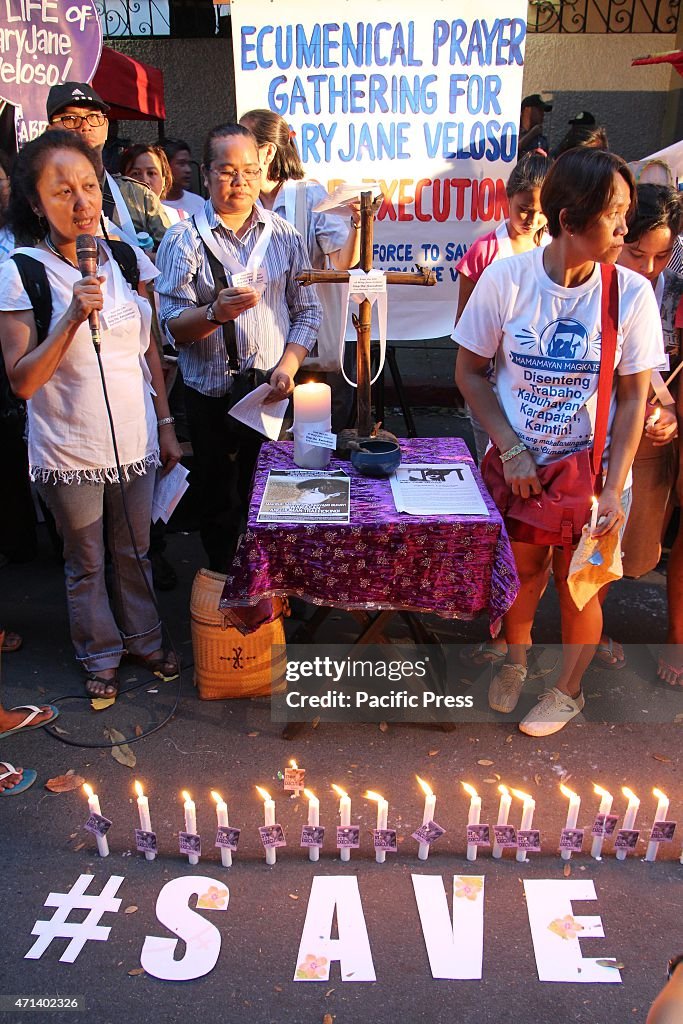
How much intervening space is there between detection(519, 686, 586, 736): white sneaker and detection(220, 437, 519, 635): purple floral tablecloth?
76 centimetres

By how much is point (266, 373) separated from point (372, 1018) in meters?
2.40

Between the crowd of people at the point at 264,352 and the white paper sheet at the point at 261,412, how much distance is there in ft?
0.29

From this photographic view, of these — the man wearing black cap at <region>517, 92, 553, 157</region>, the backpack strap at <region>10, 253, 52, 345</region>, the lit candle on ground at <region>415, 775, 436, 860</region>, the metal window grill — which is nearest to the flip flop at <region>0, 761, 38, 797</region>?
→ the lit candle on ground at <region>415, 775, 436, 860</region>

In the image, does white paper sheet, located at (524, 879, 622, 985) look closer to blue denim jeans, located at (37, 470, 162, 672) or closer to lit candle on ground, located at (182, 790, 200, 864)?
lit candle on ground, located at (182, 790, 200, 864)

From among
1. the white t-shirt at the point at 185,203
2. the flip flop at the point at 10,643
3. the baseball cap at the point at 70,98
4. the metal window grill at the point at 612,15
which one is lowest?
the flip flop at the point at 10,643

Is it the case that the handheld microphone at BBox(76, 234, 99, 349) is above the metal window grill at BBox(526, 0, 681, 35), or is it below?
below

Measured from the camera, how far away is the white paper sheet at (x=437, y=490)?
2.80 metres

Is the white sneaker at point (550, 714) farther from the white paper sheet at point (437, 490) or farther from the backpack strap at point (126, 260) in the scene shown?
the backpack strap at point (126, 260)

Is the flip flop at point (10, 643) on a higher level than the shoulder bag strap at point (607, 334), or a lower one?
lower

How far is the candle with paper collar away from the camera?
10.2 ft

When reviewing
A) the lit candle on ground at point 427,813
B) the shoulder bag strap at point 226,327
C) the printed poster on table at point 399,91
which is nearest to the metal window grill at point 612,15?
the printed poster on table at point 399,91

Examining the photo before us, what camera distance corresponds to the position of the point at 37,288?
3.02 metres

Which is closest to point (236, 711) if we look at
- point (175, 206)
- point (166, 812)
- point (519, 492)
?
point (166, 812)

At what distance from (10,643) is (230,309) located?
1.95 m
